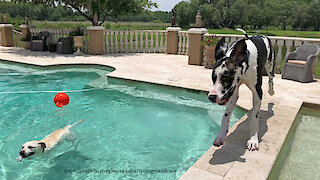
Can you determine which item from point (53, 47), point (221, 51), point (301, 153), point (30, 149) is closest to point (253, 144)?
point (301, 153)

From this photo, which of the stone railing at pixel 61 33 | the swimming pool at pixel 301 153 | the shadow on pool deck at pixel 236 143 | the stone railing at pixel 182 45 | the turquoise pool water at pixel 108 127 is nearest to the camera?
the shadow on pool deck at pixel 236 143

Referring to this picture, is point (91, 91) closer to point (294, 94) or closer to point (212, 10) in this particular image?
point (294, 94)

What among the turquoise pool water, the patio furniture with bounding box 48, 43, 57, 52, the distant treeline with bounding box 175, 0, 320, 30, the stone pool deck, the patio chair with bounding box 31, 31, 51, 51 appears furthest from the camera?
Answer: the distant treeline with bounding box 175, 0, 320, 30

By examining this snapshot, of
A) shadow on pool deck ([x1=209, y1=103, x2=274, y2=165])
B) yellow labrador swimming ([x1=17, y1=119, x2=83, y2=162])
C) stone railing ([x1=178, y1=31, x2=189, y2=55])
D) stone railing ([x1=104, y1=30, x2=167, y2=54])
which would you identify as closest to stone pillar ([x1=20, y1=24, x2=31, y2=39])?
stone railing ([x1=104, y1=30, x2=167, y2=54])

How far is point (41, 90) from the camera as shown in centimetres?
728

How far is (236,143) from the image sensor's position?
349 centimetres

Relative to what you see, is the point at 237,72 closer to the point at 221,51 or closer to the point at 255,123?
the point at 221,51

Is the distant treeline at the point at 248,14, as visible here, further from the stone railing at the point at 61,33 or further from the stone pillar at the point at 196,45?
the stone pillar at the point at 196,45

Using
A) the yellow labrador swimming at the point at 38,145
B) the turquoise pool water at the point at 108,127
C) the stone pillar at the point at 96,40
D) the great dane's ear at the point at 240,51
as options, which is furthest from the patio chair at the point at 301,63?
the stone pillar at the point at 96,40

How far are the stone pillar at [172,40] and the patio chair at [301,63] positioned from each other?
5.89 metres

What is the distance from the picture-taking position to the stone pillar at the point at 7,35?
15195 mm

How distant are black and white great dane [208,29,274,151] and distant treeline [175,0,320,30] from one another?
87.9 m

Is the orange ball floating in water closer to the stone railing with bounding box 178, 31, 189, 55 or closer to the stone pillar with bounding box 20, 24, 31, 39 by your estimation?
the stone railing with bounding box 178, 31, 189, 55

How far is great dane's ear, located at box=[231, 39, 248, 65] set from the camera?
9.12 feet
